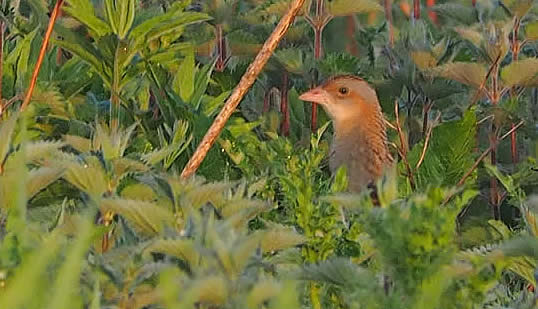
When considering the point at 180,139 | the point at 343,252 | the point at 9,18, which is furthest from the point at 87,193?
the point at 9,18

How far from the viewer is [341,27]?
1129 centimetres

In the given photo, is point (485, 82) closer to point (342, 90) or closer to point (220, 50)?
point (342, 90)

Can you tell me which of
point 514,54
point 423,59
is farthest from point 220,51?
point 514,54

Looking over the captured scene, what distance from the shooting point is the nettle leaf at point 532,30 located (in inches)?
213

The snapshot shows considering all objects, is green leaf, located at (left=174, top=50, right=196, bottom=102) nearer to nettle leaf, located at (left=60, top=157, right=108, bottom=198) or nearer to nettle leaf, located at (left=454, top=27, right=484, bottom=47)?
nettle leaf, located at (left=454, top=27, right=484, bottom=47)

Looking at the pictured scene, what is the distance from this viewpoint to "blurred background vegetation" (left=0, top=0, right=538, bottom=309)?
2.40m

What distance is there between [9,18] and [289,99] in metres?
1.68

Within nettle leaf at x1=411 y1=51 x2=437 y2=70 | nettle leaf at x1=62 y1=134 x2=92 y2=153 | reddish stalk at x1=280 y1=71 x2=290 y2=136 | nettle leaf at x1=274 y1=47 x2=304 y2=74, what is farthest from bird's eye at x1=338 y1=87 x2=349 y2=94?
nettle leaf at x1=62 y1=134 x2=92 y2=153

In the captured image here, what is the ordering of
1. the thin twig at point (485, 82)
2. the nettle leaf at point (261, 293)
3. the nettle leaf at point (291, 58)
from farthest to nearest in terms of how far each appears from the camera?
the nettle leaf at point (291, 58)
the thin twig at point (485, 82)
the nettle leaf at point (261, 293)

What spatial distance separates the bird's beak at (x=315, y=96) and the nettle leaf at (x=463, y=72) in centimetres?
64

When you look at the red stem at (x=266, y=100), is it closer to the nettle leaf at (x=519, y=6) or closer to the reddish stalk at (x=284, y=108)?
the reddish stalk at (x=284, y=108)

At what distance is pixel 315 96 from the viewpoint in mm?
5707

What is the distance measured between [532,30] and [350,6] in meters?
0.77

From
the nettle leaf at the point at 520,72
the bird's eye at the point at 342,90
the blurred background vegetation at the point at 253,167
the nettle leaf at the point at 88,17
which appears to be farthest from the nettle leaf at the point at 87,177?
the bird's eye at the point at 342,90
